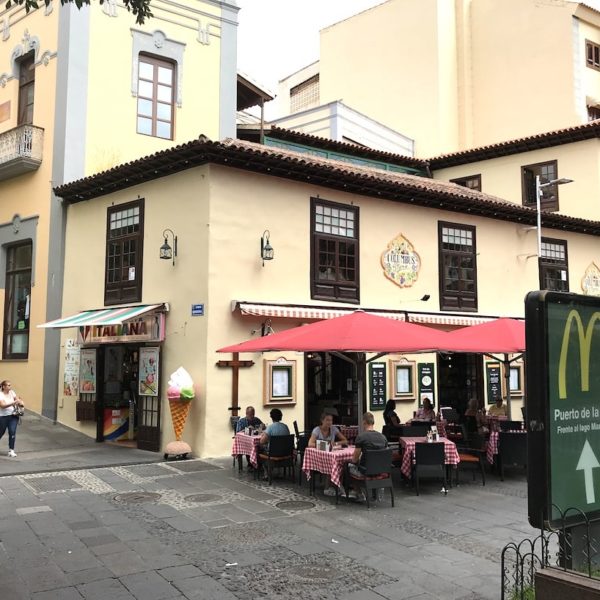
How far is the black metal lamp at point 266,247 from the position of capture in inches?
533

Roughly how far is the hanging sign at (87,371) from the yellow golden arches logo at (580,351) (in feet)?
39.9

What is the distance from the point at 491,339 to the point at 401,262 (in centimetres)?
517

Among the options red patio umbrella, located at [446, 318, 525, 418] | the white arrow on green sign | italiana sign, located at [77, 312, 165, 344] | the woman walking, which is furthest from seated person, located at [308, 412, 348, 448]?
the woman walking

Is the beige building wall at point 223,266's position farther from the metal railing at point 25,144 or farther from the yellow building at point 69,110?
the metal railing at point 25,144

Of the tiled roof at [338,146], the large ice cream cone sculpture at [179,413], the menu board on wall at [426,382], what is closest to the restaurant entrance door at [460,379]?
the menu board on wall at [426,382]

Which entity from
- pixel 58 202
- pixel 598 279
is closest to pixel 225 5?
pixel 58 202

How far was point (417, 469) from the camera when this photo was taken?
32.3 feet

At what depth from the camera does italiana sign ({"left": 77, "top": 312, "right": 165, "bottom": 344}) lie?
1357 cm

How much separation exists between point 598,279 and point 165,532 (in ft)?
57.4

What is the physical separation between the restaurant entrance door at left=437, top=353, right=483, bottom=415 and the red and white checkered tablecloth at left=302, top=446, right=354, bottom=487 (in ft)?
27.2

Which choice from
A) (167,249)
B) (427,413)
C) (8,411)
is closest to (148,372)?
(167,249)

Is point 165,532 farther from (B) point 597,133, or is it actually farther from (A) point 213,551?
(B) point 597,133

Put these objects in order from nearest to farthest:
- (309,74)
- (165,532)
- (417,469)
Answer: (165,532), (417,469), (309,74)

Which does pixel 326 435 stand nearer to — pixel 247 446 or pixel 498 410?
pixel 247 446
